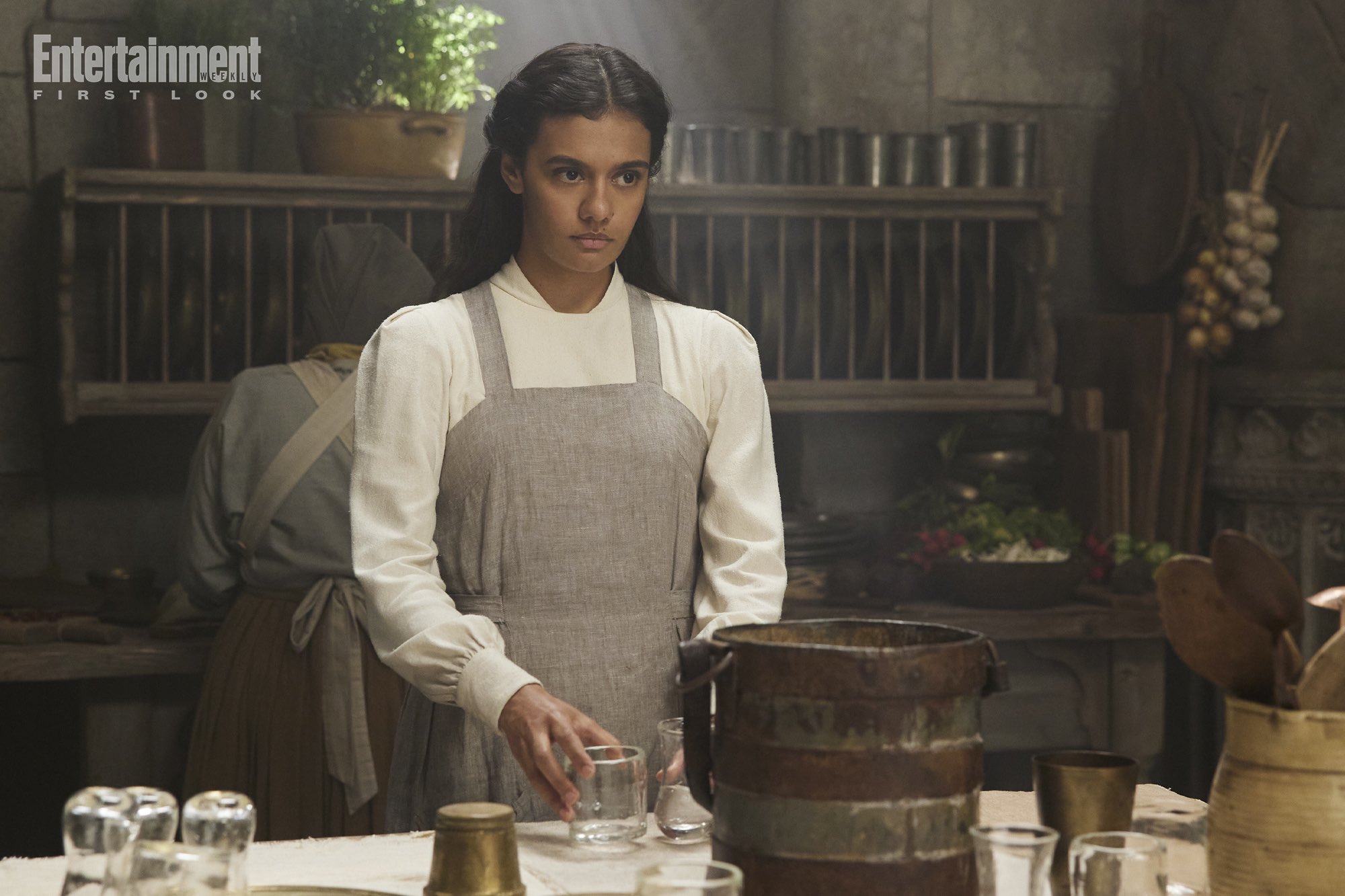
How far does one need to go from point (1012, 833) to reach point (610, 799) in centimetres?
45

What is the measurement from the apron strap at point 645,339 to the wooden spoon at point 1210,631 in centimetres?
89

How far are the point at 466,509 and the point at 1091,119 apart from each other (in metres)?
3.20

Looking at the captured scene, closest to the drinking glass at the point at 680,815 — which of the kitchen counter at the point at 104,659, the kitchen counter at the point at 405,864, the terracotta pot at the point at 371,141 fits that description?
the kitchen counter at the point at 405,864

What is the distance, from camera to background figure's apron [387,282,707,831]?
191 cm

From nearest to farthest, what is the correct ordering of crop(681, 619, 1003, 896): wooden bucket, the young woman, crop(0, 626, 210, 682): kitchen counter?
crop(681, 619, 1003, 896): wooden bucket < the young woman < crop(0, 626, 210, 682): kitchen counter

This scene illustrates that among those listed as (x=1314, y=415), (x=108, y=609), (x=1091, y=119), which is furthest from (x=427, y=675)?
(x=1091, y=119)

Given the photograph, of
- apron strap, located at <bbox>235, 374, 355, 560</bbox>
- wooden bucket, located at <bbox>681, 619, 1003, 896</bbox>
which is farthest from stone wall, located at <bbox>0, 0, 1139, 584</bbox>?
wooden bucket, located at <bbox>681, 619, 1003, 896</bbox>

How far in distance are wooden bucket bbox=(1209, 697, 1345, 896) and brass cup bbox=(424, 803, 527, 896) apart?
1.86 ft

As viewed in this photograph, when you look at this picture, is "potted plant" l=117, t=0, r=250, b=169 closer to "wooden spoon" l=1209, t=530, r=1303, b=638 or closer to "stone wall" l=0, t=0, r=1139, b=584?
"stone wall" l=0, t=0, r=1139, b=584

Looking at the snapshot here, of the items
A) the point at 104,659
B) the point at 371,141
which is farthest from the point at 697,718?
the point at 371,141

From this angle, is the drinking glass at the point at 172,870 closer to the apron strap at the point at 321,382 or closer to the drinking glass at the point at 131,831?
the drinking glass at the point at 131,831

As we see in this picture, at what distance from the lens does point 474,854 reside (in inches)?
49.0

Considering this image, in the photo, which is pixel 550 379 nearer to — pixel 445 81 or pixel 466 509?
pixel 466 509

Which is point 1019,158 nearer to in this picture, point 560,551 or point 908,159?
point 908,159
